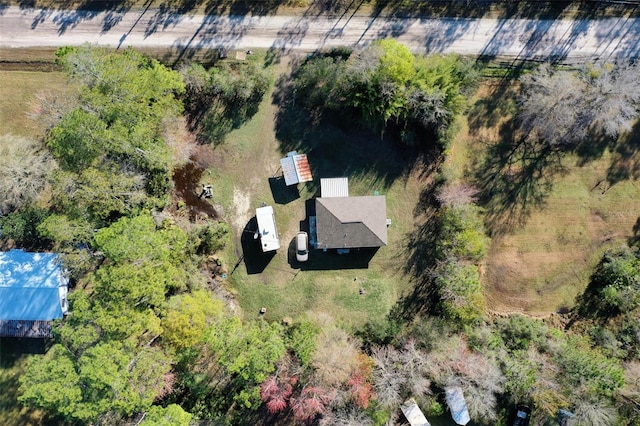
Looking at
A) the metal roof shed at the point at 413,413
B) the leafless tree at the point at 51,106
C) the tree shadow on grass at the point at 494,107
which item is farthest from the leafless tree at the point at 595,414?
the leafless tree at the point at 51,106

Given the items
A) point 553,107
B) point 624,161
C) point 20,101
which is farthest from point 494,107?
point 20,101

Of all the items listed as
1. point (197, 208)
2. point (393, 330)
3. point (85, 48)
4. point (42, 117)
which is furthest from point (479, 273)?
point (42, 117)

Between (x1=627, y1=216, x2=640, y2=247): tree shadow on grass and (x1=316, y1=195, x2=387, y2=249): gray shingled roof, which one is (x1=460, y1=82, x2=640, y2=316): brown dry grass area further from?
(x1=316, y1=195, x2=387, y2=249): gray shingled roof

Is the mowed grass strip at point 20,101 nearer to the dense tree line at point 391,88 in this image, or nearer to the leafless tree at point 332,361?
the dense tree line at point 391,88

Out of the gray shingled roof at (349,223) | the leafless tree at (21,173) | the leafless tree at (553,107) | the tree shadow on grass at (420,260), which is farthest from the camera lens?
the tree shadow on grass at (420,260)

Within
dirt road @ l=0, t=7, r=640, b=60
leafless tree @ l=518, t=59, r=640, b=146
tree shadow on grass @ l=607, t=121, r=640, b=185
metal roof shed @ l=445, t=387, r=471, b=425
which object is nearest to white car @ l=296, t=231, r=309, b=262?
metal roof shed @ l=445, t=387, r=471, b=425

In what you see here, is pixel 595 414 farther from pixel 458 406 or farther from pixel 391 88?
pixel 391 88
